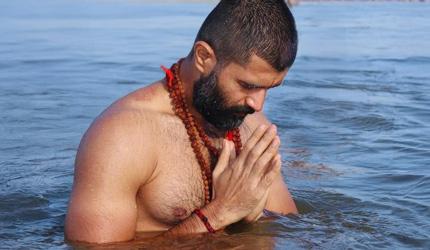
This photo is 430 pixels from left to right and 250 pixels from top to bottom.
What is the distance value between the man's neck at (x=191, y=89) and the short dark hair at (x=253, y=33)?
203mm

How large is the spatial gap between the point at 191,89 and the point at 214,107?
0.72ft

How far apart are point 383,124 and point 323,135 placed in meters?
0.79

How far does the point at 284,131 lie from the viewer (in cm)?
792

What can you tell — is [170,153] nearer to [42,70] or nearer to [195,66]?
[195,66]

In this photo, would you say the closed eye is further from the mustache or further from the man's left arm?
the man's left arm

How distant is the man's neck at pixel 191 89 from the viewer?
4102mm

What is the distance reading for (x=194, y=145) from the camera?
417 centimetres

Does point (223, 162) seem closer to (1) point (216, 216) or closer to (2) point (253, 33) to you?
(1) point (216, 216)

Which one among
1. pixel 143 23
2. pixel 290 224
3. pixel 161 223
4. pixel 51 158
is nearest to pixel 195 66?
pixel 161 223

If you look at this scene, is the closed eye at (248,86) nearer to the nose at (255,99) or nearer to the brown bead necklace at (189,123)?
the nose at (255,99)

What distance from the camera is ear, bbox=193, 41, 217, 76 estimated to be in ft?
12.9

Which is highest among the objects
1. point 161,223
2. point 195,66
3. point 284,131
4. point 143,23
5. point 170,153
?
point 195,66

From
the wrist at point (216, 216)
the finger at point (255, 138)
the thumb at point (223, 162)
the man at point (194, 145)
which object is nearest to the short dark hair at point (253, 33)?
the man at point (194, 145)

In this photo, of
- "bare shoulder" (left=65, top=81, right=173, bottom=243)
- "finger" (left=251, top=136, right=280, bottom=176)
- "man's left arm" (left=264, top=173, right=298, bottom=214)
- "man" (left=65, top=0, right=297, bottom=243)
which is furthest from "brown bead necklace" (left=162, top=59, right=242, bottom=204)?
"man's left arm" (left=264, top=173, right=298, bottom=214)
